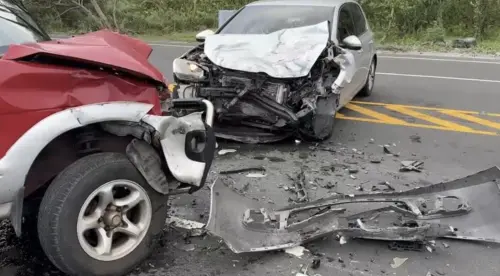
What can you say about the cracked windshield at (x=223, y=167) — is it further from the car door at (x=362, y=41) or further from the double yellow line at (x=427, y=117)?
the car door at (x=362, y=41)

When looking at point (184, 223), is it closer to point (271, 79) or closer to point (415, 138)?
point (271, 79)

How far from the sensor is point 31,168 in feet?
10.8

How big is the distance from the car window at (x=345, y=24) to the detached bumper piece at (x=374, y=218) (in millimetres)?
3377

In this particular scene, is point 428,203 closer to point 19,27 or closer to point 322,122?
point 322,122

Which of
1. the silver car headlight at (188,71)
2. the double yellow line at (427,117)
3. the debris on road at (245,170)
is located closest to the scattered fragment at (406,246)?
the debris on road at (245,170)

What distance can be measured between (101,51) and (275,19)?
4.35 metres

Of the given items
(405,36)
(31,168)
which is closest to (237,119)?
(31,168)

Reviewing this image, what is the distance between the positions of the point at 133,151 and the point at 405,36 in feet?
55.0

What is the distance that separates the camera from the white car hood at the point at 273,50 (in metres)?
6.02

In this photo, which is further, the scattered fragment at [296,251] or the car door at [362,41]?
the car door at [362,41]

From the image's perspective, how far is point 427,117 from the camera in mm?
7980

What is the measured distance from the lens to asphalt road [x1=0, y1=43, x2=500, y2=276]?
369 centimetres

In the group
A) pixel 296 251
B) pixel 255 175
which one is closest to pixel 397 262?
pixel 296 251

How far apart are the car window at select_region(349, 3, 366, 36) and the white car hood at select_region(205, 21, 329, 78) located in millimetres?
1494
